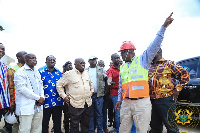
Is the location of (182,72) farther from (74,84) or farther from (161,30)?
(74,84)

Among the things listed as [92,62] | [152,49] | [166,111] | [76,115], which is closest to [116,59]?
[92,62]

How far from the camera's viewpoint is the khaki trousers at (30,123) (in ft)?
9.25

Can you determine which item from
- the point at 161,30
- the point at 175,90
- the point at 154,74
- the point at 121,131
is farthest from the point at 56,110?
the point at 161,30

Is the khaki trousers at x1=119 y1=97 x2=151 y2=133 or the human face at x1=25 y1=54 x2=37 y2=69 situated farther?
the human face at x1=25 y1=54 x2=37 y2=69

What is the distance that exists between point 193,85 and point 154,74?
1.77 meters

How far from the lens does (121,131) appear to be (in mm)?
2787

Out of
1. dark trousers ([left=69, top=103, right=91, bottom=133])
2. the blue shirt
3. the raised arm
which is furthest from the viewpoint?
the blue shirt

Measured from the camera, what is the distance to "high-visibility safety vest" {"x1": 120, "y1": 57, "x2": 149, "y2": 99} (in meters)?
2.54

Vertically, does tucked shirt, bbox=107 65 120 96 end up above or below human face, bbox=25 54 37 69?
below

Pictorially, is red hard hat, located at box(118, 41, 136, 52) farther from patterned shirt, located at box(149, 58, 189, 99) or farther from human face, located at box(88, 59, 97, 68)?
human face, located at box(88, 59, 97, 68)

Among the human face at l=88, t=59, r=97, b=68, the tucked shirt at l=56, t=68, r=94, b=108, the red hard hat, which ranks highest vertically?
the red hard hat

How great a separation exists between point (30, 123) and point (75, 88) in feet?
3.57

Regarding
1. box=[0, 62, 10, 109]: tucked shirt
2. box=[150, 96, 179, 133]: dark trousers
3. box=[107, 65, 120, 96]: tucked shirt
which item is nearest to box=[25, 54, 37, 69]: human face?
box=[0, 62, 10, 109]: tucked shirt

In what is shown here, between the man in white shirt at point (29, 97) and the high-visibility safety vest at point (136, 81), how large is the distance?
5.34 ft
